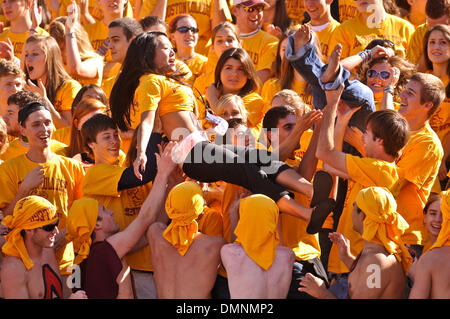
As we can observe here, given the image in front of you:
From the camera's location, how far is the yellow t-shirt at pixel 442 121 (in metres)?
7.73

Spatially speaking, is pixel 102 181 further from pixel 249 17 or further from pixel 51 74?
pixel 249 17

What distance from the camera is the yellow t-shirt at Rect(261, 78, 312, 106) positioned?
820 centimetres

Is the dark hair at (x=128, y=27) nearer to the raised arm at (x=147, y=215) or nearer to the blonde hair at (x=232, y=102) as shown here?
the blonde hair at (x=232, y=102)

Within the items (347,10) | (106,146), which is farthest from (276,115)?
(347,10)

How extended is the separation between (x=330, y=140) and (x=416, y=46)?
2.98 meters

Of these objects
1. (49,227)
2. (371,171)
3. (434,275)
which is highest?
(371,171)

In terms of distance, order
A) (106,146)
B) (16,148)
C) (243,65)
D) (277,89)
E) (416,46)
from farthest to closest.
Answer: (416,46), (277,89), (243,65), (16,148), (106,146)

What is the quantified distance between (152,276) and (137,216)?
44 cm

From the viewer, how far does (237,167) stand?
6172mm

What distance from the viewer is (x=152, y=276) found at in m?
6.27

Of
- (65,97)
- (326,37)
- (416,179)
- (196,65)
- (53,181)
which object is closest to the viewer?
(416,179)

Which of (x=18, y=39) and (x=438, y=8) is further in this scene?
(x=18, y=39)
